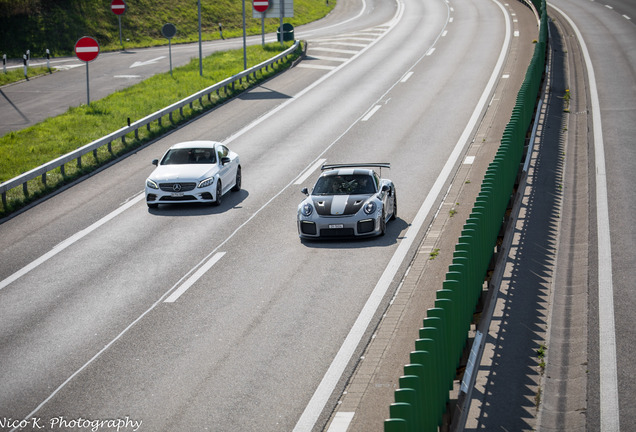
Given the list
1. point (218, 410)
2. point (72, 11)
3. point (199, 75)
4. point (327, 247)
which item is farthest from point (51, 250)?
point (72, 11)

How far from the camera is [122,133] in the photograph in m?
28.8

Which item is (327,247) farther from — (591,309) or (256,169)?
(256,169)

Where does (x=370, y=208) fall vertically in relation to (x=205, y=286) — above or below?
above

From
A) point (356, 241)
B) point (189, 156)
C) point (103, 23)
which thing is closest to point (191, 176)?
point (189, 156)

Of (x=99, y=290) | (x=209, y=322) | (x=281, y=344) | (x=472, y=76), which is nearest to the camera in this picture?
(x=281, y=344)

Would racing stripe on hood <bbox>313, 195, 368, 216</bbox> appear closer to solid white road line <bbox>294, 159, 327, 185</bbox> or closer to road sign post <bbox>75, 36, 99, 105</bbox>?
solid white road line <bbox>294, 159, 327, 185</bbox>

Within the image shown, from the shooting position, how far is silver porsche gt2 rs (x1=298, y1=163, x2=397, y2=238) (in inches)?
742

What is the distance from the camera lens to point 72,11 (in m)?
54.8

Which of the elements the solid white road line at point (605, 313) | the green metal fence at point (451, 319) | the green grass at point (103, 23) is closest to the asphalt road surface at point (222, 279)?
the solid white road line at point (605, 313)

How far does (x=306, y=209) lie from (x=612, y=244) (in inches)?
238

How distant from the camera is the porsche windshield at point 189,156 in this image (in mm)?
23188

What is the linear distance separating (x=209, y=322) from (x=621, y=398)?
6320 mm

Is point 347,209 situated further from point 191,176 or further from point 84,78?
point 84,78

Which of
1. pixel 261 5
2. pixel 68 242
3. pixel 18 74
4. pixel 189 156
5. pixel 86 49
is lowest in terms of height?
pixel 18 74
